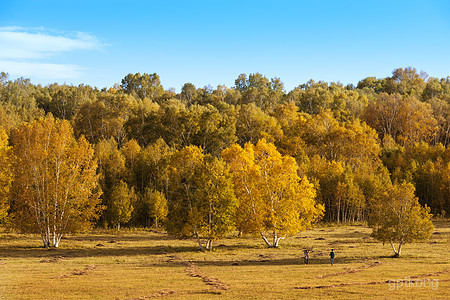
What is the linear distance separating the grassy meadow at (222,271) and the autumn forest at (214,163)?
363 centimetres

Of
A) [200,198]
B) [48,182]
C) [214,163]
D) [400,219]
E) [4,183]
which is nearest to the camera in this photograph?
[400,219]

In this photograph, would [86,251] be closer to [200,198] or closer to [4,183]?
[200,198]

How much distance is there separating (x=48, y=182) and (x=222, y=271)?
30.5 m

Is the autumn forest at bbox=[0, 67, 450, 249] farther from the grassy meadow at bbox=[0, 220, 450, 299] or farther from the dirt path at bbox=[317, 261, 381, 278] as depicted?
the dirt path at bbox=[317, 261, 381, 278]

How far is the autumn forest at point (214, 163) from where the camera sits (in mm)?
53719

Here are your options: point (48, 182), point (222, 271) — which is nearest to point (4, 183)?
point (48, 182)

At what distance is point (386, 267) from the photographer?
37.2 m

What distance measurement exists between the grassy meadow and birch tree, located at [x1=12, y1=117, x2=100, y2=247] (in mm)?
3257

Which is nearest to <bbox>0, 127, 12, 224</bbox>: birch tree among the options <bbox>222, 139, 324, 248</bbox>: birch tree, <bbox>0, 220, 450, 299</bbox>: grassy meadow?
<bbox>0, 220, 450, 299</bbox>: grassy meadow

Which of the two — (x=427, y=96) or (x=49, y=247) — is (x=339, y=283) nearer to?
(x=49, y=247)

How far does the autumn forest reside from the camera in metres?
53.7

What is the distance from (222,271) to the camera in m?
36.3

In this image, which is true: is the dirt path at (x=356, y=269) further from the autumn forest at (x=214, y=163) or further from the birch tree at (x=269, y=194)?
the birch tree at (x=269, y=194)

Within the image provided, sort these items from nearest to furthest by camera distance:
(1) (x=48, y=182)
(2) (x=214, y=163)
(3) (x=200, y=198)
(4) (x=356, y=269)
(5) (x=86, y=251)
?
1. (4) (x=356, y=269)
2. (5) (x=86, y=251)
3. (3) (x=200, y=198)
4. (2) (x=214, y=163)
5. (1) (x=48, y=182)
